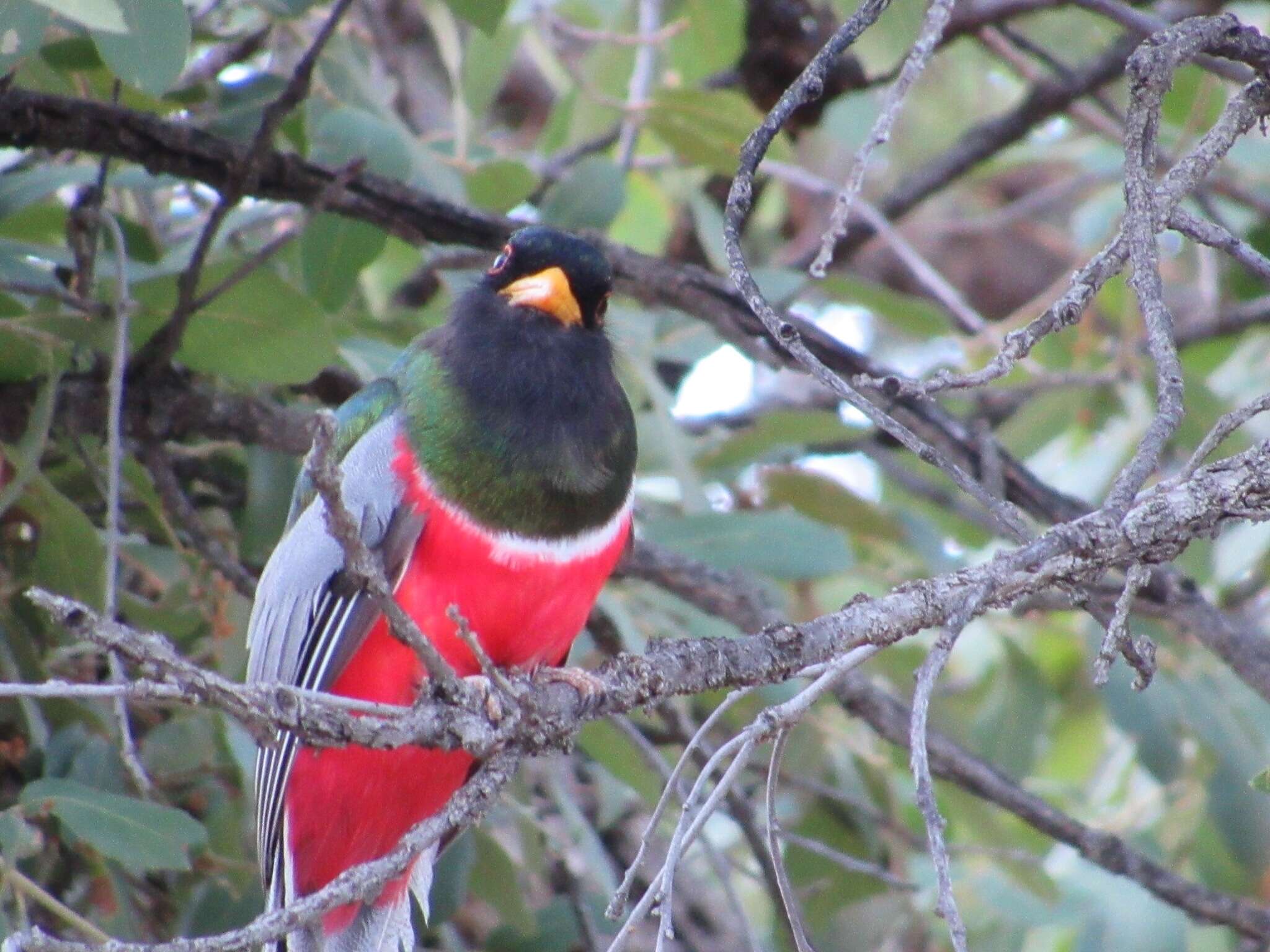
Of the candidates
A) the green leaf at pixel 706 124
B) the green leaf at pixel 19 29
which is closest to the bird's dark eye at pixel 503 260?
the green leaf at pixel 706 124

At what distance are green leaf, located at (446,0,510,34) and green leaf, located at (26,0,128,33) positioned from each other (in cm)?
123

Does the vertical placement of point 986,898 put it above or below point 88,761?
below

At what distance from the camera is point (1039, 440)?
4.70 metres

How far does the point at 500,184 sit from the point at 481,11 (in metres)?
0.79

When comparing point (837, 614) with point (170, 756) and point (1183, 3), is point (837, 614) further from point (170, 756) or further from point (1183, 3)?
point (1183, 3)

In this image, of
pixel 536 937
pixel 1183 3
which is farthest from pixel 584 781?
pixel 1183 3

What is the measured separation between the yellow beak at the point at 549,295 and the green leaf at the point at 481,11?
18.7 inches

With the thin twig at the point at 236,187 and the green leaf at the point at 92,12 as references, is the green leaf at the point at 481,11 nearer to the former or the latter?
the thin twig at the point at 236,187

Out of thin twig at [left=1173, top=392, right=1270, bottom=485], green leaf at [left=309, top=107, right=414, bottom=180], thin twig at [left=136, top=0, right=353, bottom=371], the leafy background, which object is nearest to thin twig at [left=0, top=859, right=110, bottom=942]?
the leafy background

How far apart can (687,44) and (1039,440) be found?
151 centimetres

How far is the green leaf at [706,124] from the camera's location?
389 centimetres

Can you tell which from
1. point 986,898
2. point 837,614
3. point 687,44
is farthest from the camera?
point 687,44

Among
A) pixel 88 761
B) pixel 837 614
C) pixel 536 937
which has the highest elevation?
pixel 837 614

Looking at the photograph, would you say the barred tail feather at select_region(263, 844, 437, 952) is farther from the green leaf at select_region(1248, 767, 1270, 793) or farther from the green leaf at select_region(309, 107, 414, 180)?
the green leaf at select_region(1248, 767, 1270, 793)
